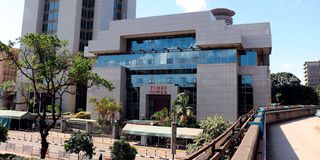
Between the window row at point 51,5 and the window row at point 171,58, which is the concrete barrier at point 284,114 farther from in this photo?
the window row at point 51,5

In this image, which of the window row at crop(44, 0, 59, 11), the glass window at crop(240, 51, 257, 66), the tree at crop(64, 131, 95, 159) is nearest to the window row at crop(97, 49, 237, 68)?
the glass window at crop(240, 51, 257, 66)

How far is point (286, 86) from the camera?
259 ft

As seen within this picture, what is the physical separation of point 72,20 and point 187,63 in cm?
3998

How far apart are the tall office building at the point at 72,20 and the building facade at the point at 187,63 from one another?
16.8 m

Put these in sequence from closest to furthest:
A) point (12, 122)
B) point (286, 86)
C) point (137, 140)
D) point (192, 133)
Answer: point (192, 133)
point (137, 140)
point (12, 122)
point (286, 86)

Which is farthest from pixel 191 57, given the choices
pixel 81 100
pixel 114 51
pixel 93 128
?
pixel 81 100

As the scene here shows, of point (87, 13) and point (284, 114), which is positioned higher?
point (87, 13)

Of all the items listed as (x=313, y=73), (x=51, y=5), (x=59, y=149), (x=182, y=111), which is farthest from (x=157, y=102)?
(x=313, y=73)

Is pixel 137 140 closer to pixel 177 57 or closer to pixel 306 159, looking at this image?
pixel 177 57

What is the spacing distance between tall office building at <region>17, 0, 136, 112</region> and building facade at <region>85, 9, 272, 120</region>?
55.1ft

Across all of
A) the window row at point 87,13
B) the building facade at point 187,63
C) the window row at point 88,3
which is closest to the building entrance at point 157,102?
the building facade at point 187,63

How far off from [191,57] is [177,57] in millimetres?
2802

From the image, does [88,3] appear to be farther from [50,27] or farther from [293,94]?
[293,94]

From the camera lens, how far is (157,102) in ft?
165
